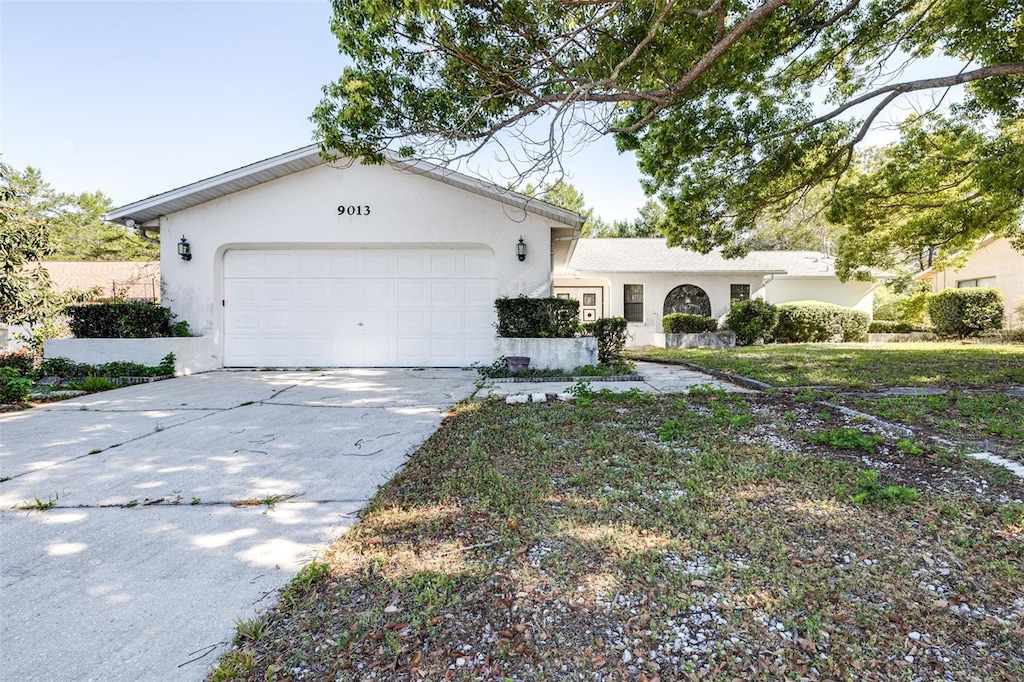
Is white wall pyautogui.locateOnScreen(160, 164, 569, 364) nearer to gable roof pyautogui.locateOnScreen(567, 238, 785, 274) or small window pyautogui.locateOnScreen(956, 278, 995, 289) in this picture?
gable roof pyautogui.locateOnScreen(567, 238, 785, 274)

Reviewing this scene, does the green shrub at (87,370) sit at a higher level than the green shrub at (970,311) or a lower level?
lower

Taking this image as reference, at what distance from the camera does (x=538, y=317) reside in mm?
8680

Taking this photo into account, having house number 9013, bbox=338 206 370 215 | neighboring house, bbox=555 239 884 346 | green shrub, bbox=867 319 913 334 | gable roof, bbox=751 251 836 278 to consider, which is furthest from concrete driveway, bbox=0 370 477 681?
green shrub, bbox=867 319 913 334

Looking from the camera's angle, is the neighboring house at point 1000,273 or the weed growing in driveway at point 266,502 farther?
the neighboring house at point 1000,273

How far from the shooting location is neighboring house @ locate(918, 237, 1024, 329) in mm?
16438

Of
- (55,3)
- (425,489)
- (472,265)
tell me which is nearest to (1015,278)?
(472,265)

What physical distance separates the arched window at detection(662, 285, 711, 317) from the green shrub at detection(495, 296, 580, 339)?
972 cm

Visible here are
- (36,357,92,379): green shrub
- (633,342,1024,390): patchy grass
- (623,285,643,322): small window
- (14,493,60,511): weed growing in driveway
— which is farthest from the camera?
(623,285,643,322): small window

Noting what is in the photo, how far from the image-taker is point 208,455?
13.0ft

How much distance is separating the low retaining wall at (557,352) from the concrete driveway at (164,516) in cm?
289

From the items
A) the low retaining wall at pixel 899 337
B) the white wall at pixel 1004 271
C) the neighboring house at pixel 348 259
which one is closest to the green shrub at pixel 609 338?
the neighboring house at pixel 348 259

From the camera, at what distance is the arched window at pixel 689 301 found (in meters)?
17.2

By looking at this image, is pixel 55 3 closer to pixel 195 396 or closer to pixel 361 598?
pixel 195 396

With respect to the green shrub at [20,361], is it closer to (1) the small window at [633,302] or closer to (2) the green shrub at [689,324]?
(1) the small window at [633,302]
